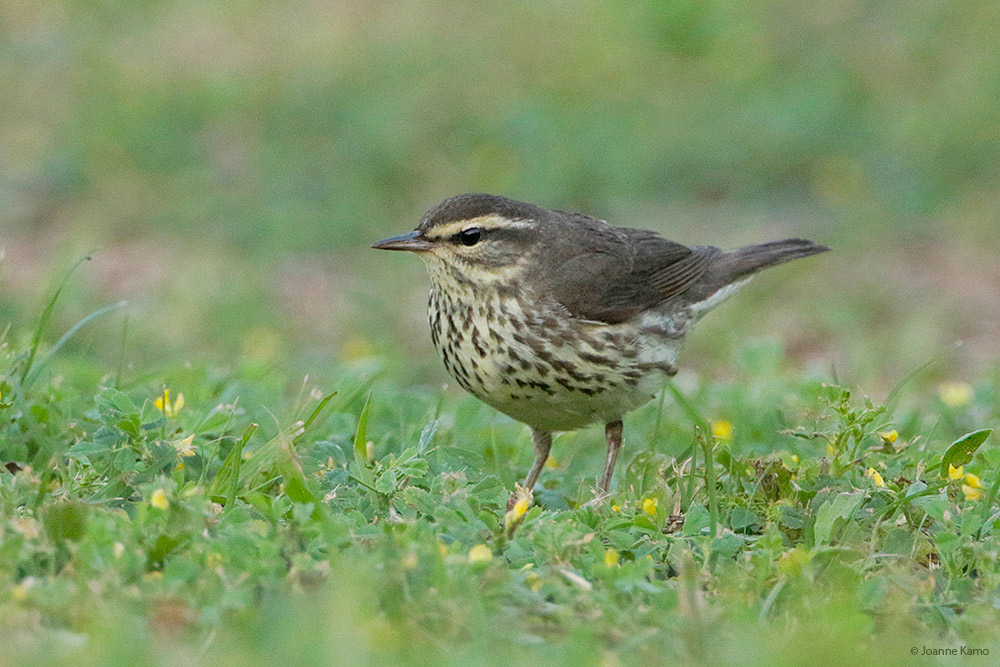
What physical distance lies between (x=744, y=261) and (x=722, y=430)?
1767 millimetres

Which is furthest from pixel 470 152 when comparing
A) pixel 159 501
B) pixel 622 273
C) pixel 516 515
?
pixel 159 501

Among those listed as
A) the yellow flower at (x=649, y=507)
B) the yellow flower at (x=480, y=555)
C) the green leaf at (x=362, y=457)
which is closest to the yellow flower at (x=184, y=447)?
the green leaf at (x=362, y=457)

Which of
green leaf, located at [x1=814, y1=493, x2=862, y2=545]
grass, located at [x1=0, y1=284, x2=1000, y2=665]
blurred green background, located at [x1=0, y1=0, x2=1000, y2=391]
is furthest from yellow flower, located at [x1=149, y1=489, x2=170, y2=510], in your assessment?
blurred green background, located at [x1=0, y1=0, x2=1000, y2=391]

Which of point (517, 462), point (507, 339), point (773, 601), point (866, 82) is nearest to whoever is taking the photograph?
point (773, 601)

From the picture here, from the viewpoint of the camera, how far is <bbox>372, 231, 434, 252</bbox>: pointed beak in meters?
6.53

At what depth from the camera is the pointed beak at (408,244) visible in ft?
21.4

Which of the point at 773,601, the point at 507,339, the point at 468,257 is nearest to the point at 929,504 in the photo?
the point at 773,601

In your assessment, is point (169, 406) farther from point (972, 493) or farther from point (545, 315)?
point (972, 493)

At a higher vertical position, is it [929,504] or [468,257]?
[468,257]

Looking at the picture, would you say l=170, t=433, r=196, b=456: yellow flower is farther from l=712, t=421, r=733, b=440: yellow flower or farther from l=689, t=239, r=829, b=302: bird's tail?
l=689, t=239, r=829, b=302: bird's tail

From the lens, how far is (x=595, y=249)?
7109 mm

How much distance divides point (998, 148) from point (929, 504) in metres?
9.48

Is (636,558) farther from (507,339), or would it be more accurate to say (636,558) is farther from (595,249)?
(595,249)

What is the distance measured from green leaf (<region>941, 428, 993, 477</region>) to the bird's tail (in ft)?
7.56
